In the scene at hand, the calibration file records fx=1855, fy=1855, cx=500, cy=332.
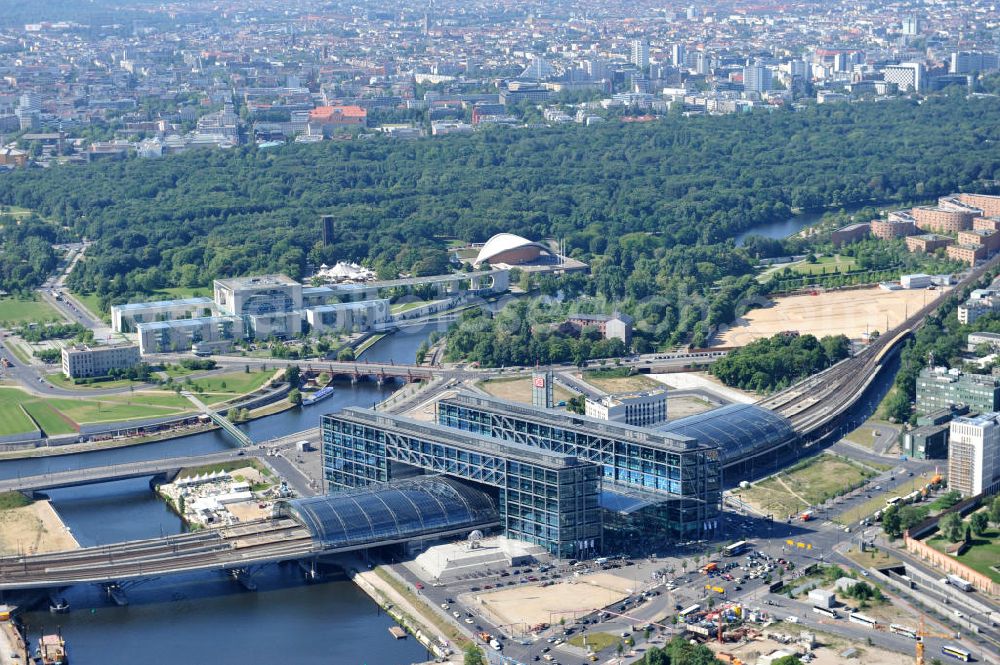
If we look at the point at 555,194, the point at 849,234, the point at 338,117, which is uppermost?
the point at 338,117

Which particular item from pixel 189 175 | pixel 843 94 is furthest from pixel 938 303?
pixel 843 94

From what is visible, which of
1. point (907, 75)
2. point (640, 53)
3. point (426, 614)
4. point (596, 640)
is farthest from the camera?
point (640, 53)

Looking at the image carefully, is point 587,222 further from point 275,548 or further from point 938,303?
point 275,548

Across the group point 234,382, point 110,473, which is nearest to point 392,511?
point 110,473

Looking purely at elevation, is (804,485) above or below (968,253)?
above

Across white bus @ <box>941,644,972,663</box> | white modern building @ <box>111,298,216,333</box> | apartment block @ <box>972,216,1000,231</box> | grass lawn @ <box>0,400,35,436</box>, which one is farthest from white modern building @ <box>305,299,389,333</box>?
white bus @ <box>941,644,972,663</box>

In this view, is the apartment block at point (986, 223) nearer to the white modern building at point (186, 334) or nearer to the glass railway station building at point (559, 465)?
the white modern building at point (186, 334)

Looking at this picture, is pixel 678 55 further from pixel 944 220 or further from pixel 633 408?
pixel 633 408
